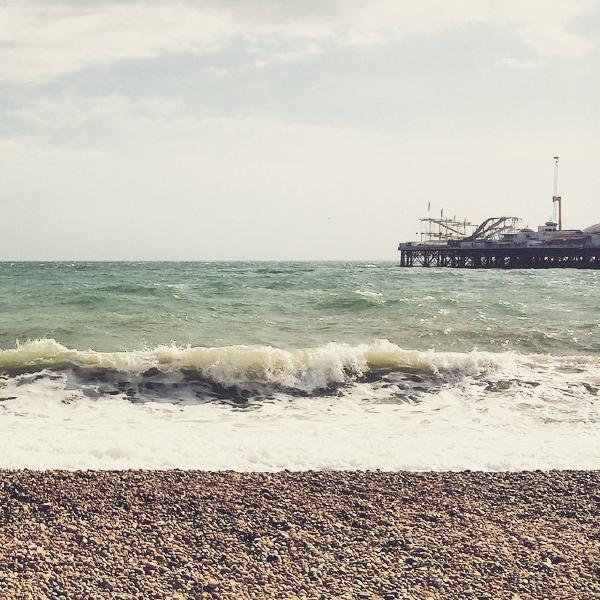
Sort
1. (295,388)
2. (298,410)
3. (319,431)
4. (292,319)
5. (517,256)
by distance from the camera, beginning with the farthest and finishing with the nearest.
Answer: (517,256) → (292,319) → (295,388) → (298,410) → (319,431)

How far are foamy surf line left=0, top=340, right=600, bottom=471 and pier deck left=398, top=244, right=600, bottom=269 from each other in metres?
53.4

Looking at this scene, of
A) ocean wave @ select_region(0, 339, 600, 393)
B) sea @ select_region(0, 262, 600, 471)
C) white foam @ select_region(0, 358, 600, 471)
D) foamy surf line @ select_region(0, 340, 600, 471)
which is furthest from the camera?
ocean wave @ select_region(0, 339, 600, 393)

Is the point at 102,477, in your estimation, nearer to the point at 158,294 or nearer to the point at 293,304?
the point at 293,304

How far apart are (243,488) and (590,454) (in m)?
4.17

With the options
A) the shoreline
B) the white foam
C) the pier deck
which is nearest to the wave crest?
the white foam

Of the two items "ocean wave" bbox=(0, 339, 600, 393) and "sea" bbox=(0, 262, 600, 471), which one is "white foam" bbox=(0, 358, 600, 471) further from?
"ocean wave" bbox=(0, 339, 600, 393)

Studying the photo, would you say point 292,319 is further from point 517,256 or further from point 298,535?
point 517,256

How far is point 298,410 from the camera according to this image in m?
9.27

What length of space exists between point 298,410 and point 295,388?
1.34m

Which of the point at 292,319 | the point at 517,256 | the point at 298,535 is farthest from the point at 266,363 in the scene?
the point at 517,256

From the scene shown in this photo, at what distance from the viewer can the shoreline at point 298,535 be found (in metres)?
3.99

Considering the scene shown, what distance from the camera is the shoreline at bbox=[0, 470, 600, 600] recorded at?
3992 mm

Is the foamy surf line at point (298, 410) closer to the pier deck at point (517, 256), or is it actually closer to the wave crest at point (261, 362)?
the wave crest at point (261, 362)

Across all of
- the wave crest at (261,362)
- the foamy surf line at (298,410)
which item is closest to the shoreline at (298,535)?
the foamy surf line at (298,410)
